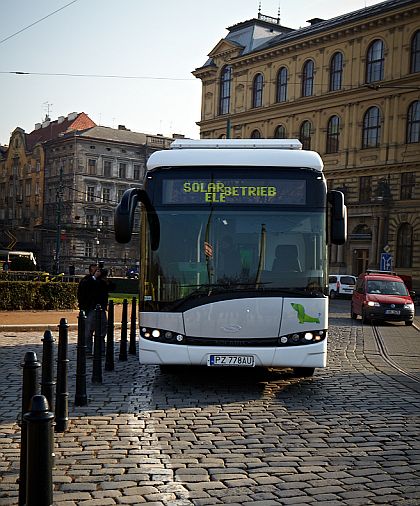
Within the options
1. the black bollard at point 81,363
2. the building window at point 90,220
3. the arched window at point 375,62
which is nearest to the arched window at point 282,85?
the arched window at point 375,62

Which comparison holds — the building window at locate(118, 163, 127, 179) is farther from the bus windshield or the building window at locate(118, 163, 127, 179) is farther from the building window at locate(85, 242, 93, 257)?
the bus windshield

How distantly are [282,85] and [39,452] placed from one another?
66.4 m

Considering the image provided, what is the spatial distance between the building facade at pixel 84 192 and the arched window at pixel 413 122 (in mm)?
31549

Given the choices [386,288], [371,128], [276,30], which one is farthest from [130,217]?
[276,30]

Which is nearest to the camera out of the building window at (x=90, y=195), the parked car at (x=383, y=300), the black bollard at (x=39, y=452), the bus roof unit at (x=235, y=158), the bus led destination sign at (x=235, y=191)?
the black bollard at (x=39, y=452)

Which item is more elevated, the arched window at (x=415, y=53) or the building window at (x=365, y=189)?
the arched window at (x=415, y=53)

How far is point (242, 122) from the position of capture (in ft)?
233

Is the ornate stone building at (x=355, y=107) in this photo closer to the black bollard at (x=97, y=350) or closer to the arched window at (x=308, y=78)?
the arched window at (x=308, y=78)

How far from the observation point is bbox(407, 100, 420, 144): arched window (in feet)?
183

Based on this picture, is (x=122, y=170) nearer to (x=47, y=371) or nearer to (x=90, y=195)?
(x=90, y=195)

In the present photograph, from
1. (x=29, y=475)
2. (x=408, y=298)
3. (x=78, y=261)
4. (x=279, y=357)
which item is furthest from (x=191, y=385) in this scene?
(x=78, y=261)

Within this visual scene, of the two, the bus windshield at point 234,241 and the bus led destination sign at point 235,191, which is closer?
the bus windshield at point 234,241

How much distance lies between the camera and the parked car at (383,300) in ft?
85.1

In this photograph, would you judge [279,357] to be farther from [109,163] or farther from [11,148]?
[11,148]
